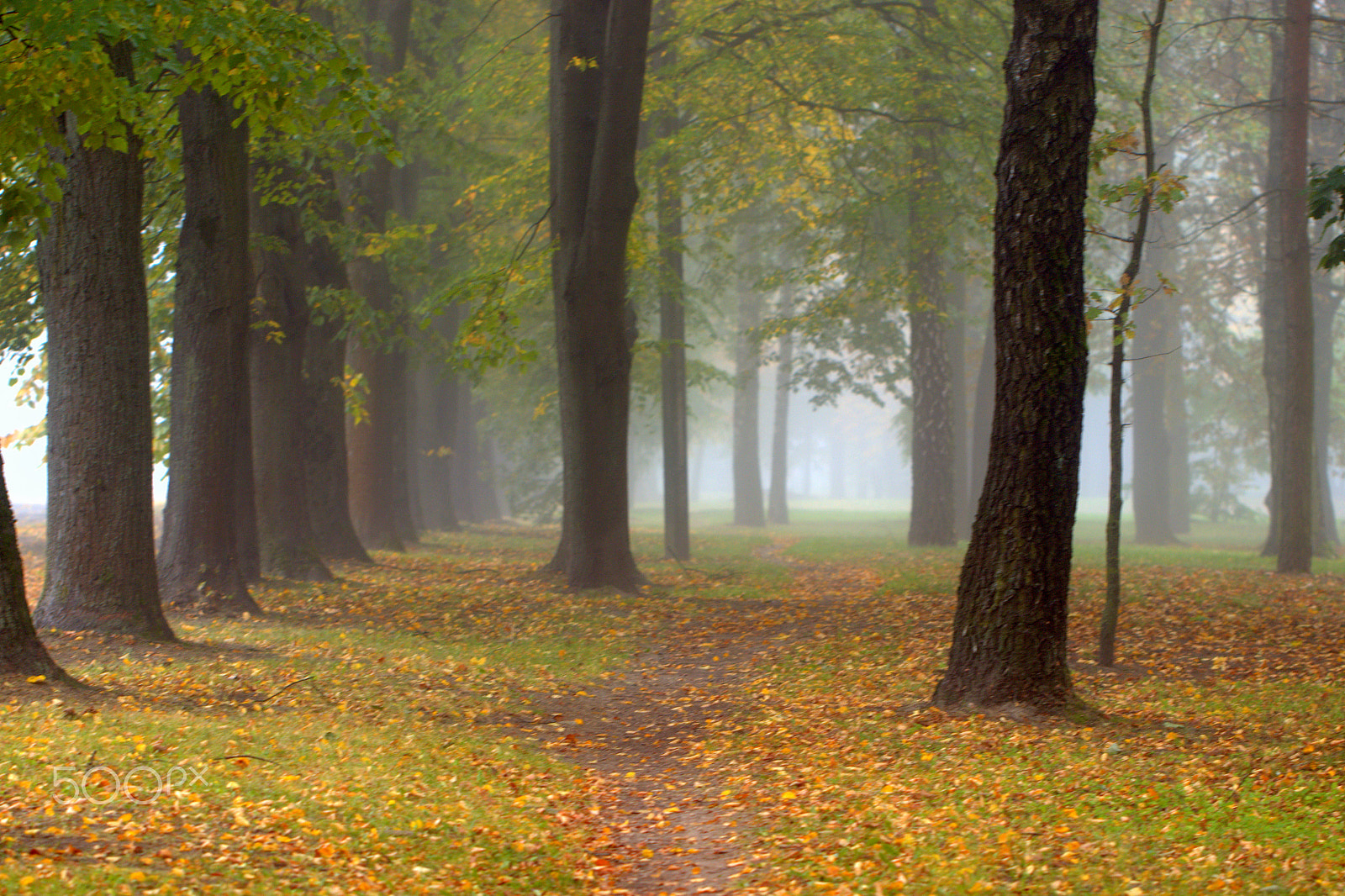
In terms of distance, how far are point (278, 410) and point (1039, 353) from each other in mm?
→ 10349

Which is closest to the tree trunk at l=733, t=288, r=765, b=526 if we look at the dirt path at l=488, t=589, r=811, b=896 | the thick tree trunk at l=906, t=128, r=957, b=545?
the thick tree trunk at l=906, t=128, r=957, b=545

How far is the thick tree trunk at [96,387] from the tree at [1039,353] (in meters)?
6.79

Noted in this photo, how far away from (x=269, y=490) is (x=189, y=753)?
8.75 m

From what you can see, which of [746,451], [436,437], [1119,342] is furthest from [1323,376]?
[1119,342]

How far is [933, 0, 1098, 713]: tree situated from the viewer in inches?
283

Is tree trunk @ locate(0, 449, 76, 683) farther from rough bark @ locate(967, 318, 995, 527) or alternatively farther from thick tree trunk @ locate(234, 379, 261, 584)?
rough bark @ locate(967, 318, 995, 527)

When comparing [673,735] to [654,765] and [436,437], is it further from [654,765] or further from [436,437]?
[436,437]

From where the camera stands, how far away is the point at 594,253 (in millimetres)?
13727

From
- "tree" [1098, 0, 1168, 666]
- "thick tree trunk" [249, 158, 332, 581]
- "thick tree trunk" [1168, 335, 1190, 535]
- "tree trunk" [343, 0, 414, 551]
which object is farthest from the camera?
"thick tree trunk" [1168, 335, 1190, 535]

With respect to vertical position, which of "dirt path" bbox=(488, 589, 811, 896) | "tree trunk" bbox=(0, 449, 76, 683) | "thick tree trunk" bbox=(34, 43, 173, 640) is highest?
"thick tree trunk" bbox=(34, 43, 173, 640)

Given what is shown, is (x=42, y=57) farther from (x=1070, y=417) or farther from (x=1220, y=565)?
(x=1220, y=565)

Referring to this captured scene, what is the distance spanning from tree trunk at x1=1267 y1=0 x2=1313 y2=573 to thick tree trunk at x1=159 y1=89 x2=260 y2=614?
13.8 metres

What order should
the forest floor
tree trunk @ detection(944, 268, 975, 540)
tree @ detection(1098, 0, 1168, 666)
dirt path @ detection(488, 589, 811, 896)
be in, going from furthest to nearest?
1. tree trunk @ detection(944, 268, 975, 540)
2. tree @ detection(1098, 0, 1168, 666)
3. dirt path @ detection(488, 589, 811, 896)
4. the forest floor

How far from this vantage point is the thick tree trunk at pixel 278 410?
46.1 ft
